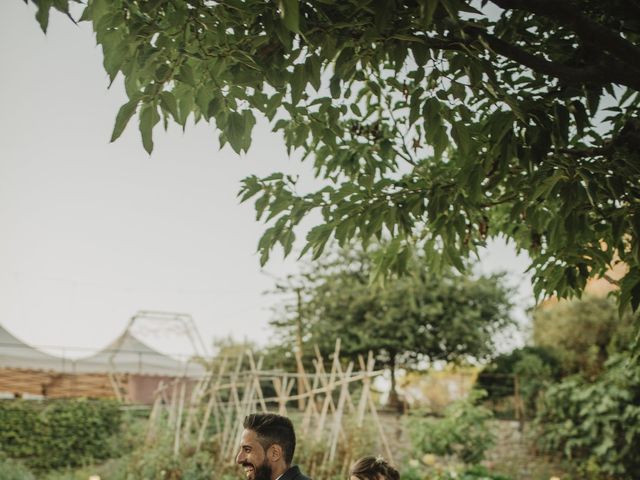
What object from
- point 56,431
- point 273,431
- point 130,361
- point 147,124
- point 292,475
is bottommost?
point 56,431

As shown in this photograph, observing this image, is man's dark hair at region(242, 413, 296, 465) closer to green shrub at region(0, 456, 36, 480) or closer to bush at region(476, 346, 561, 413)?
green shrub at region(0, 456, 36, 480)

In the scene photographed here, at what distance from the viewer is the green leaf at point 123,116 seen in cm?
178

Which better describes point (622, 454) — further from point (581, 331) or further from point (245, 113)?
point (245, 113)

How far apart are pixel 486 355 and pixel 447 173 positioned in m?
20.3

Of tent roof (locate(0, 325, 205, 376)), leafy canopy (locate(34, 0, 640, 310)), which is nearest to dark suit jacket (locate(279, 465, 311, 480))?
leafy canopy (locate(34, 0, 640, 310))

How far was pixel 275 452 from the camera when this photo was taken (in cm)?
313

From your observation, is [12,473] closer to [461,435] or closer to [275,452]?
[461,435]

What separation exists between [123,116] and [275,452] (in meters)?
2.02

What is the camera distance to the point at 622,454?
12.4m

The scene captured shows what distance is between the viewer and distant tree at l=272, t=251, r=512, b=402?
71.0 feet

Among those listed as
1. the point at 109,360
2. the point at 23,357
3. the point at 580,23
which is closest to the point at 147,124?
the point at 580,23

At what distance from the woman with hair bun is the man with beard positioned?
47.3 inches


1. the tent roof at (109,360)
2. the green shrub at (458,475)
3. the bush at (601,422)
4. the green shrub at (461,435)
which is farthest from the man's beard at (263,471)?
the tent roof at (109,360)

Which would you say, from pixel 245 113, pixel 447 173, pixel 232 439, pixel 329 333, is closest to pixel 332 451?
pixel 232 439
